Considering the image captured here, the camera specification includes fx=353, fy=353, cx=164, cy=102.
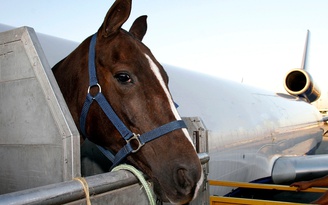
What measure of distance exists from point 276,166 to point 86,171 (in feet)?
21.1

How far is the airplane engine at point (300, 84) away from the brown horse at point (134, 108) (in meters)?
12.6

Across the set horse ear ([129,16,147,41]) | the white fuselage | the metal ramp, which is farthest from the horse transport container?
the white fuselage

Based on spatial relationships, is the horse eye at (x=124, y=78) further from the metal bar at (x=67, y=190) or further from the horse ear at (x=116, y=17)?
the metal bar at (x=67, y=190)

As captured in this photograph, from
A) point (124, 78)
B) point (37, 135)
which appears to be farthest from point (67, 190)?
point (124, 78)

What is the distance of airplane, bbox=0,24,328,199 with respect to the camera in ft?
Answer: 16.8

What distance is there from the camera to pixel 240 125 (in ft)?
20.9

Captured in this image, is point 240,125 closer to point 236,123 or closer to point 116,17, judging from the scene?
point 236,123

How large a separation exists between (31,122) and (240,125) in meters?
5.10

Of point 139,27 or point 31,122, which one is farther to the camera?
point 139,27

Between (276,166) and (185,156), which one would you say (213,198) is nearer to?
(185,156)

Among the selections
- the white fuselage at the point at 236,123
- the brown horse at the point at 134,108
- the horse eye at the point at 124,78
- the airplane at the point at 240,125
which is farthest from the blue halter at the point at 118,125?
the white fuselage at the point at 236,123

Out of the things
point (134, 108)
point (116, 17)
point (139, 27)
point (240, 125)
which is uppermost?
point (116, 17)

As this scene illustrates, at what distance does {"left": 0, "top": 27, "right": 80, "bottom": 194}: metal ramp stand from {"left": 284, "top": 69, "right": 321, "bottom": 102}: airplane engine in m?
12.9

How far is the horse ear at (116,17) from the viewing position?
1.90 m
